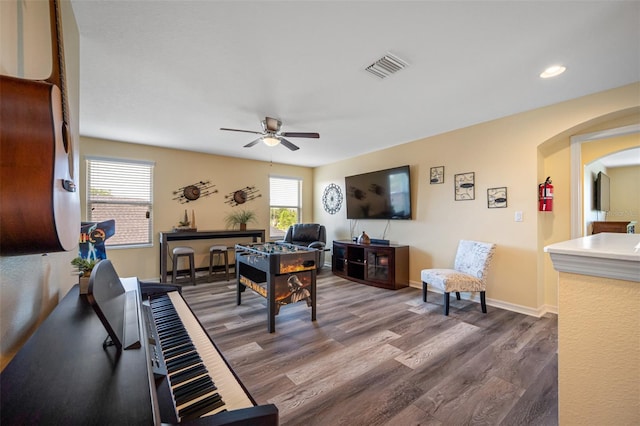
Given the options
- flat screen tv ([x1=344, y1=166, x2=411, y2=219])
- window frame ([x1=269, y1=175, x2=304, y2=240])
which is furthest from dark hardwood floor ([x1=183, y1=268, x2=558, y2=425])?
window frame ([x1=269, y1=175, x2=304, y2=240])

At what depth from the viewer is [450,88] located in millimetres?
2613

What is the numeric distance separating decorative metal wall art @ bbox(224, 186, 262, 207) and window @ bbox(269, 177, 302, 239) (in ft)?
1.48

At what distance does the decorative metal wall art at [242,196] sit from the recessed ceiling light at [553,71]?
16.9 feet

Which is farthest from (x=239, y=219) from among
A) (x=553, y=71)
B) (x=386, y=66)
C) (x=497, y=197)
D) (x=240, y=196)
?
(x=553, y=71)

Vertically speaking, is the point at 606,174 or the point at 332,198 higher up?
the point at 606,174

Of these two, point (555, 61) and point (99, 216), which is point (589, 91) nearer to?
point (555, 61)

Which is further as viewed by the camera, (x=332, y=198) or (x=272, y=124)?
(x=332, y=198)

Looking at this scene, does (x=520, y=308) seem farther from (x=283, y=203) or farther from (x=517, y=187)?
(x=283, y=203)

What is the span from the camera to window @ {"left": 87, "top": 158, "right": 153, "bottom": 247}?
429cm

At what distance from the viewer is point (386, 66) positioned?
222cm

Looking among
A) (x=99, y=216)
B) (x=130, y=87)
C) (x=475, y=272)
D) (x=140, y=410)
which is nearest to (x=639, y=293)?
(x=140, y=410)

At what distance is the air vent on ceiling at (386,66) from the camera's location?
2.13m

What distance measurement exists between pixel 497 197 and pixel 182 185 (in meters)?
5.39

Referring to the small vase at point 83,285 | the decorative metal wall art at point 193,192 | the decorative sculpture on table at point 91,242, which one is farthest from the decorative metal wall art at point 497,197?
the decorative metal wall art at point 193,192
